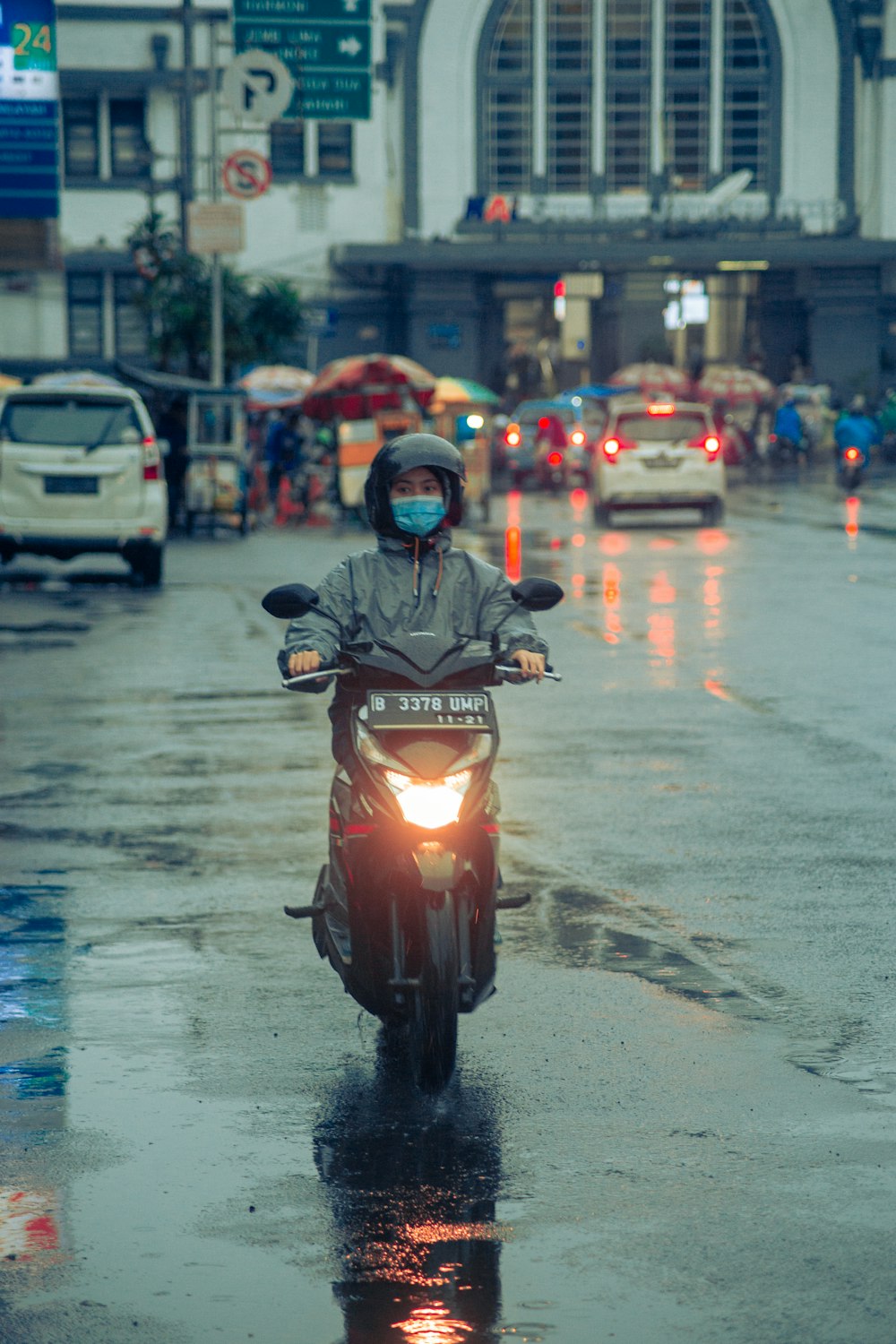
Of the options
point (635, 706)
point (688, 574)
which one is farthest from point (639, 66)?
point (635, 706)

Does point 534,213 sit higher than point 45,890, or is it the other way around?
point 534,213

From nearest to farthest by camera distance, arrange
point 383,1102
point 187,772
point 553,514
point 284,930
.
Result: point 383,1102 < point 284,930 < point 187,772 < point 553,514

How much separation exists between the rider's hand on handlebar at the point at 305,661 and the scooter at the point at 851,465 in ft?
104

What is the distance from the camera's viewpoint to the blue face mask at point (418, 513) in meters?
6.10

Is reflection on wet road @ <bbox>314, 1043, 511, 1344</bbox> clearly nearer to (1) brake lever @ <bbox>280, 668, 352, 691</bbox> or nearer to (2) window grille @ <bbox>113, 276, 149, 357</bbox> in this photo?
(1) brake lever @ <bbox>280, 668, 352, 691</bbox>

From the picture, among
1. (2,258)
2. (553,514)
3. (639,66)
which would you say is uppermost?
(639,66)

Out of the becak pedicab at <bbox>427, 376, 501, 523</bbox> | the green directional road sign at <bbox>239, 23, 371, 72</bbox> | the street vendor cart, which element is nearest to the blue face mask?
the becak pedicab at <bbox>427, 376, 501, 523</bbox>

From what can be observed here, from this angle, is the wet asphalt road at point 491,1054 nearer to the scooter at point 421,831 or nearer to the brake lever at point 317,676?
the scooter at point 421,831

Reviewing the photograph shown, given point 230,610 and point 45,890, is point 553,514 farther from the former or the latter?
point 45,890

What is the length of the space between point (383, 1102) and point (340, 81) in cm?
2899

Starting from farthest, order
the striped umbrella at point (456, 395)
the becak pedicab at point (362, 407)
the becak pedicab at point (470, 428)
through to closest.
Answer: the striped umbrella at point (456, 395) < the becak pedicab at point (470, 428) < the becak pedicab at point (362, 407)

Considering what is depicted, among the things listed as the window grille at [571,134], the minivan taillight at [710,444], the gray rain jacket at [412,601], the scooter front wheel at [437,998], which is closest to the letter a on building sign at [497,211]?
the window grille at [571,134]

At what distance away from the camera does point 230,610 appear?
63.0 feet

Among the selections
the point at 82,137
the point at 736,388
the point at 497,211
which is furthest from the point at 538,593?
the point at 497,211
